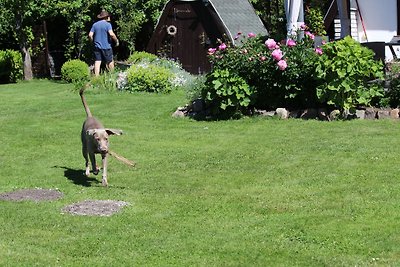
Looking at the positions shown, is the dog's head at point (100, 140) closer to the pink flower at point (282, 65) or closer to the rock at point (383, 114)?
the pink flower at point (282, 65)

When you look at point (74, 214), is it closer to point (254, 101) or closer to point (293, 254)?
point (293, 254)

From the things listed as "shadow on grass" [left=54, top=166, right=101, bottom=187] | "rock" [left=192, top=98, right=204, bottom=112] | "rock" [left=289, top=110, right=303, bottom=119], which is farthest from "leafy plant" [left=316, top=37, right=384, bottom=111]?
"shadow on grass" [left=54, top=166, right=101, bottom=187]

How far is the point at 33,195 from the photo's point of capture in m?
8.29

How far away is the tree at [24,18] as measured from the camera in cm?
2438

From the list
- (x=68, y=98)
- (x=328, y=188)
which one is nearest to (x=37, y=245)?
(x=328, y=188)

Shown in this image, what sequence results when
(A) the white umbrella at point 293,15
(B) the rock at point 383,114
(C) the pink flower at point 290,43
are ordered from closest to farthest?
1. (B) the rock at point 383,114
2. (C) the pink flower at point 290,43
3. (A) the white umbrella at point 293,15

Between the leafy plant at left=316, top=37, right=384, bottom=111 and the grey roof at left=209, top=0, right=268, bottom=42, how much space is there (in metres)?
8.67

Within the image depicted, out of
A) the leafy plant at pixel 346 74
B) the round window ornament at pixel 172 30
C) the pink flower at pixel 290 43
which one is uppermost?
the round window ornament at pixel 172 30

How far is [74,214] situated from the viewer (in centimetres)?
742

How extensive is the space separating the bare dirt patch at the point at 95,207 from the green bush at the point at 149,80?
394 inches

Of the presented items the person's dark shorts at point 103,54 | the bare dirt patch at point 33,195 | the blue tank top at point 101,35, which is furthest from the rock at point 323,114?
the person's dark shorts at point 103,54

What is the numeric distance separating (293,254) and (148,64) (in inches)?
527

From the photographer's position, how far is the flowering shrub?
13.3 m

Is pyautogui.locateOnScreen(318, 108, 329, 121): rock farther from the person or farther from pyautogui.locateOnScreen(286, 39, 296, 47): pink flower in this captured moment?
the person
